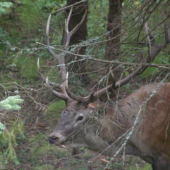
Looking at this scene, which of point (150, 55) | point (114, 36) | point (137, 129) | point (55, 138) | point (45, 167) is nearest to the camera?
point (150, 55)

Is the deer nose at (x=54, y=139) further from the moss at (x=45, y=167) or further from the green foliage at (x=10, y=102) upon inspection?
the green foliage at (x=10, y=102)

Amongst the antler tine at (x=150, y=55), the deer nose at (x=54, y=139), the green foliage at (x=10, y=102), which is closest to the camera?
the green foliage at (x=10, y=102)

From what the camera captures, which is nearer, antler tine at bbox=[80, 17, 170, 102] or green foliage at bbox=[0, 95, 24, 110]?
green foliage at bbox=[0, 95, 24, 110]

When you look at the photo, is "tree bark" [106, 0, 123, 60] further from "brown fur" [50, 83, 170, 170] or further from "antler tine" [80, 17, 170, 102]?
"brown fur" [50, 83, 170, 170]

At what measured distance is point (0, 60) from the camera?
8.02 metres

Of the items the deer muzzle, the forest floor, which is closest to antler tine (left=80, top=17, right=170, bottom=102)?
the deer muzzle

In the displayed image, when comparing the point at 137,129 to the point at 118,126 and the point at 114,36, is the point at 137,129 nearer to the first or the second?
the point at 118,126

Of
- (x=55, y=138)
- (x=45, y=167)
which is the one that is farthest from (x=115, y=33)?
(x=45, y=167)

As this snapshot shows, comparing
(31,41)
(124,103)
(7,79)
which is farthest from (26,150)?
(31,41)

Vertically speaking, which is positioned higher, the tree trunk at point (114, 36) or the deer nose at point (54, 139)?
the tree trunk at point (114, 36)

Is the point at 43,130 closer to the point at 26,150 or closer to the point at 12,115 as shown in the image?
the point at 26,150

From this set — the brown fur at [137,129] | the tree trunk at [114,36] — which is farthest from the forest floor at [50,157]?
the tree trunk at [114,36]

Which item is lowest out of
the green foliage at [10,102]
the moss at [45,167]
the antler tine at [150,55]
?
the moss at [45,167]

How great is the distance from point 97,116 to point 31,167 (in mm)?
1492
